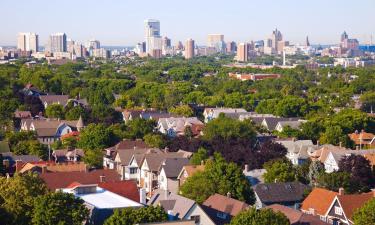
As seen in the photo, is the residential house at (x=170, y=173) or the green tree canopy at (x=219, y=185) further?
the residential house at (x=170, y=173)

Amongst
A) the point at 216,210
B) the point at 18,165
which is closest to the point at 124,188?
the point at 216,210

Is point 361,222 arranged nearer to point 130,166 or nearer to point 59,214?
point 59,214

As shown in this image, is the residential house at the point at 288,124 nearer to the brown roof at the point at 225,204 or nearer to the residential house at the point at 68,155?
the residential house at the point at 68,155

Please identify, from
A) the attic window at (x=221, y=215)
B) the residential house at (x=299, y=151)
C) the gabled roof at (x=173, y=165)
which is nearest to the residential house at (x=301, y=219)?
the attic window at (x=221, y=215)

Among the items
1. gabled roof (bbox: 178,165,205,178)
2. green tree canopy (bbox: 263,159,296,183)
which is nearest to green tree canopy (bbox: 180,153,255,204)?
green tree canopy (bbox: 263,159,296,183)

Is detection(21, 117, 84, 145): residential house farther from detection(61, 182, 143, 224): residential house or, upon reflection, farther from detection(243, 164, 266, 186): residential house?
detection(61, 182, 143, 224): residential house

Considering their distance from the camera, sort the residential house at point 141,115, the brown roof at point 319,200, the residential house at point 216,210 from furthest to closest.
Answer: the residential house at point 141,115, the brown roof at point 319,200, the residential house at point 216,210
